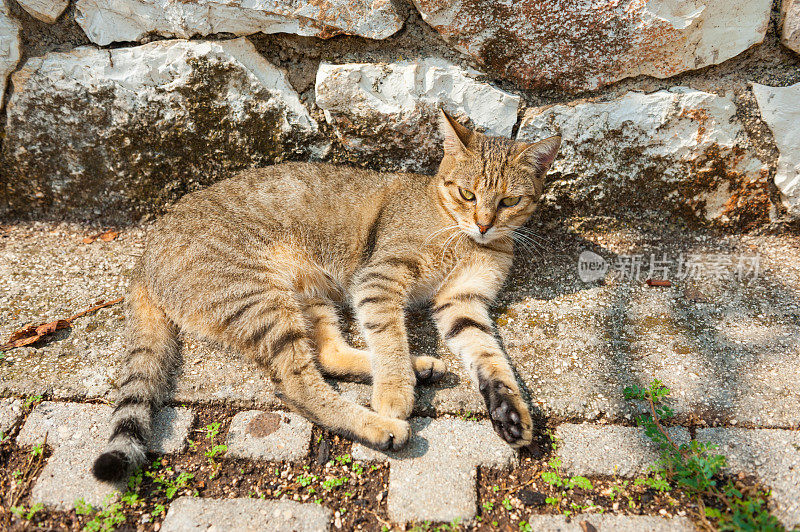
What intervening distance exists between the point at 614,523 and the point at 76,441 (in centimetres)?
217

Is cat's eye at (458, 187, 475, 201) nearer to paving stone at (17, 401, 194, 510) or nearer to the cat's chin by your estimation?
the cat's chin

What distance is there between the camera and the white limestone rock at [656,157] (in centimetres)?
293

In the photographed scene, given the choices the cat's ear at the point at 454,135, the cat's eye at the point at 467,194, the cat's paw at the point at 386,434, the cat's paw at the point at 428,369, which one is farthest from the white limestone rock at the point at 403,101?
the cat's paw at the point at 386,434

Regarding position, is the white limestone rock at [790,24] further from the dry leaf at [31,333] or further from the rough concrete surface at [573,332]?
the dry leaf at [31,333]

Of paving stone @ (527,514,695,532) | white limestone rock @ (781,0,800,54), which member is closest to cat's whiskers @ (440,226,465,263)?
paving stone @ (527,514,695,532)

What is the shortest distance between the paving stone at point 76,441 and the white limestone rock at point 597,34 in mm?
2400

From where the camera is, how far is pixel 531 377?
2551mm

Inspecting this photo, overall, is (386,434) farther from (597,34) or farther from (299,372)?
(597,34)

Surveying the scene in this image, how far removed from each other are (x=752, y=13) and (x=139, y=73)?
3.26 meters

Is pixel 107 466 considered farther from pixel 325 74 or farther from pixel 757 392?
pixel 757 392

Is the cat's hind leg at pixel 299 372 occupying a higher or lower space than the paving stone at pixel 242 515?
higher

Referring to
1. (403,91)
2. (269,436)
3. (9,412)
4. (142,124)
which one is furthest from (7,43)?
(269,436)

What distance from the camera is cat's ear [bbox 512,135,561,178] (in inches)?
110

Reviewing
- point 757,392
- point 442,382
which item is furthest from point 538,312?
point 757,392
